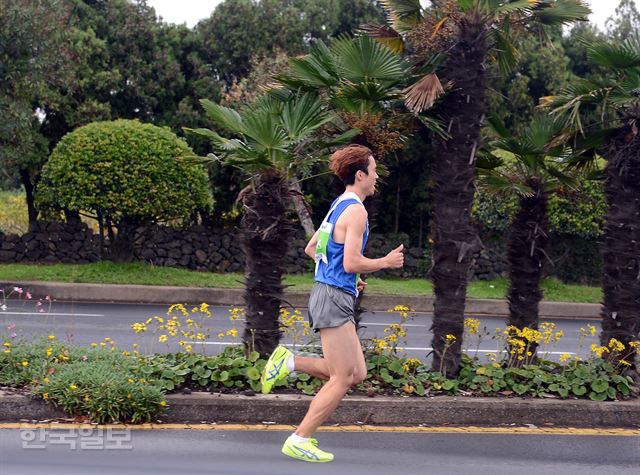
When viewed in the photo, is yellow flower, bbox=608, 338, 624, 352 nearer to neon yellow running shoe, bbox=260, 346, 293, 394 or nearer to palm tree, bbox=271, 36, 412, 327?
palm tree, bbox=271, 36, 412, 327

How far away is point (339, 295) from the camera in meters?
5.97

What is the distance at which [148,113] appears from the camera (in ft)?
77.3

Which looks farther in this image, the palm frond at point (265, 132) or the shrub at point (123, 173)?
the shrub at point (123, 173)

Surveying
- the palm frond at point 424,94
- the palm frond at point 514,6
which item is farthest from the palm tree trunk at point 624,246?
the palm frond at point 424,94

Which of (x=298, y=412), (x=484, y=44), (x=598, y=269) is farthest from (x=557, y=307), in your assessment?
(x=298, y=412)

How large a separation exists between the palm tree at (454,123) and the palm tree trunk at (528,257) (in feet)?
3.62

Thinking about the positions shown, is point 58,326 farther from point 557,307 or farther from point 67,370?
point 557,307

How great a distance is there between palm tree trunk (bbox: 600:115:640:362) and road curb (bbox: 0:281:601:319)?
958 cm

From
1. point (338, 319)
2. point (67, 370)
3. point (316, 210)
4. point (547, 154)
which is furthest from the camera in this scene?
point (316, 210)

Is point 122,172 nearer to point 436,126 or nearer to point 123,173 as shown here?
point 123,173

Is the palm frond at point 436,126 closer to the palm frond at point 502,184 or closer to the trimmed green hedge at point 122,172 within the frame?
the palm frond at point 502,184

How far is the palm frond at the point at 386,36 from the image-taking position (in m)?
9.45

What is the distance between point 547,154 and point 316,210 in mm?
15865

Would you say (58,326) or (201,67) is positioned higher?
(201,67)
